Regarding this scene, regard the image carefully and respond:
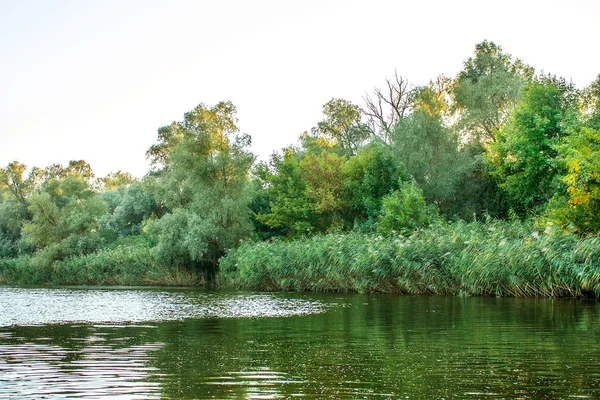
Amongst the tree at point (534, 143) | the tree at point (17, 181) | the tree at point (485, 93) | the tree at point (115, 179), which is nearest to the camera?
the tree at point (534, 143)

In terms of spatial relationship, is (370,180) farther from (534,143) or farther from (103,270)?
(103,270)

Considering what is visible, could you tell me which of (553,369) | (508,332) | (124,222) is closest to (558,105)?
(508,332)

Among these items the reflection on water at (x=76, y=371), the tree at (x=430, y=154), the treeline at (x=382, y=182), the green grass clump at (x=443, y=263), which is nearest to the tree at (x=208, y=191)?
the treeline at (x=382, y=182)

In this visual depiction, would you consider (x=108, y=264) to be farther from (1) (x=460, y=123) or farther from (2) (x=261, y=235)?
(1) (x=460, y=123)

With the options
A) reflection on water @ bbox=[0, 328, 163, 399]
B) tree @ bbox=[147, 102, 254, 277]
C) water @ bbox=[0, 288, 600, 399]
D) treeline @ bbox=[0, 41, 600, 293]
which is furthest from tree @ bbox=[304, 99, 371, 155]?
reflection on water @ bbox=[0, 328, 163, 399]

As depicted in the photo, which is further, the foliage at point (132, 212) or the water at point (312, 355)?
the foliage at point (132, 212)

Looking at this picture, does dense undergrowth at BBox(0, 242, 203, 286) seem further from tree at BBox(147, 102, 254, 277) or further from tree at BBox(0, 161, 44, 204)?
tree at BBox(0, 161, 44, 204)

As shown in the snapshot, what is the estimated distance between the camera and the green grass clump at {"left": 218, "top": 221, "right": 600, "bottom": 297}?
23.4m

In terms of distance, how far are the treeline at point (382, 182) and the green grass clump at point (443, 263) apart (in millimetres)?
905

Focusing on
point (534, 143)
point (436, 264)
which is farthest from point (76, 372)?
point (534, 143)

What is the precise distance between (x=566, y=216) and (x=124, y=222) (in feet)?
189

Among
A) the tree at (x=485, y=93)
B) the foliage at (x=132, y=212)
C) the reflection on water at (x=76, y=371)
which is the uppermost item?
the tree at (x=485, y=93)

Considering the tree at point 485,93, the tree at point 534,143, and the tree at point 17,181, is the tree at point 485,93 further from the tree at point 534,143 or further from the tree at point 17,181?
the tree at point 17,181

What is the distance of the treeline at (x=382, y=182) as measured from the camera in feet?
131
